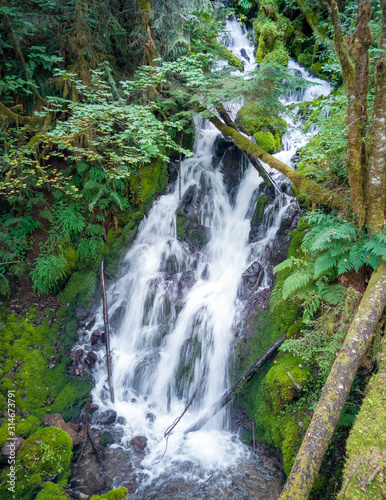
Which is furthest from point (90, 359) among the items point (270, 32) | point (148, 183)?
point (270, 32)

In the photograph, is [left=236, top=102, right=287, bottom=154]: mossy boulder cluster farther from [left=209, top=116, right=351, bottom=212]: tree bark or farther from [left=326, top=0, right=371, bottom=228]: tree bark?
[left=326, top=0, right=371, bottom=228]: tree bark

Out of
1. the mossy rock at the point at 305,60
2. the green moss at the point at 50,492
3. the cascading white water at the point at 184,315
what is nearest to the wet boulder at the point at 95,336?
the cascading white water at the point at 184,315

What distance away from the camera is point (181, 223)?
8.67 metres

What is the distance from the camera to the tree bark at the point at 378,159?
3801 mm

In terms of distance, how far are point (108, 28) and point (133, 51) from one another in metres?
0.83

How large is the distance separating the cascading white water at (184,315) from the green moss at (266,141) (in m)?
0.39

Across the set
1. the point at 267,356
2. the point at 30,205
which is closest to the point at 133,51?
the point at 30,205

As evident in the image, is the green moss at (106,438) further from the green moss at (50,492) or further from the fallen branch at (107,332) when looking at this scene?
the green moss at (50,492)

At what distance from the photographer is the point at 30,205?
7141 mm

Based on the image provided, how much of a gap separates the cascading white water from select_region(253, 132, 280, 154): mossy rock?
380 millimetres

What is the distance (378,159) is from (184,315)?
5073mm

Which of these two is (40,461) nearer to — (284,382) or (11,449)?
(11,449)

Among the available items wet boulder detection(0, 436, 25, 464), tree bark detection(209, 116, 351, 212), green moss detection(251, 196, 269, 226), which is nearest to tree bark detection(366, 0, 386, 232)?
tree bark detection(209, 116, 351, 212)

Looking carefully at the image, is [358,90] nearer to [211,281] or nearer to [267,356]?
[267,356]
